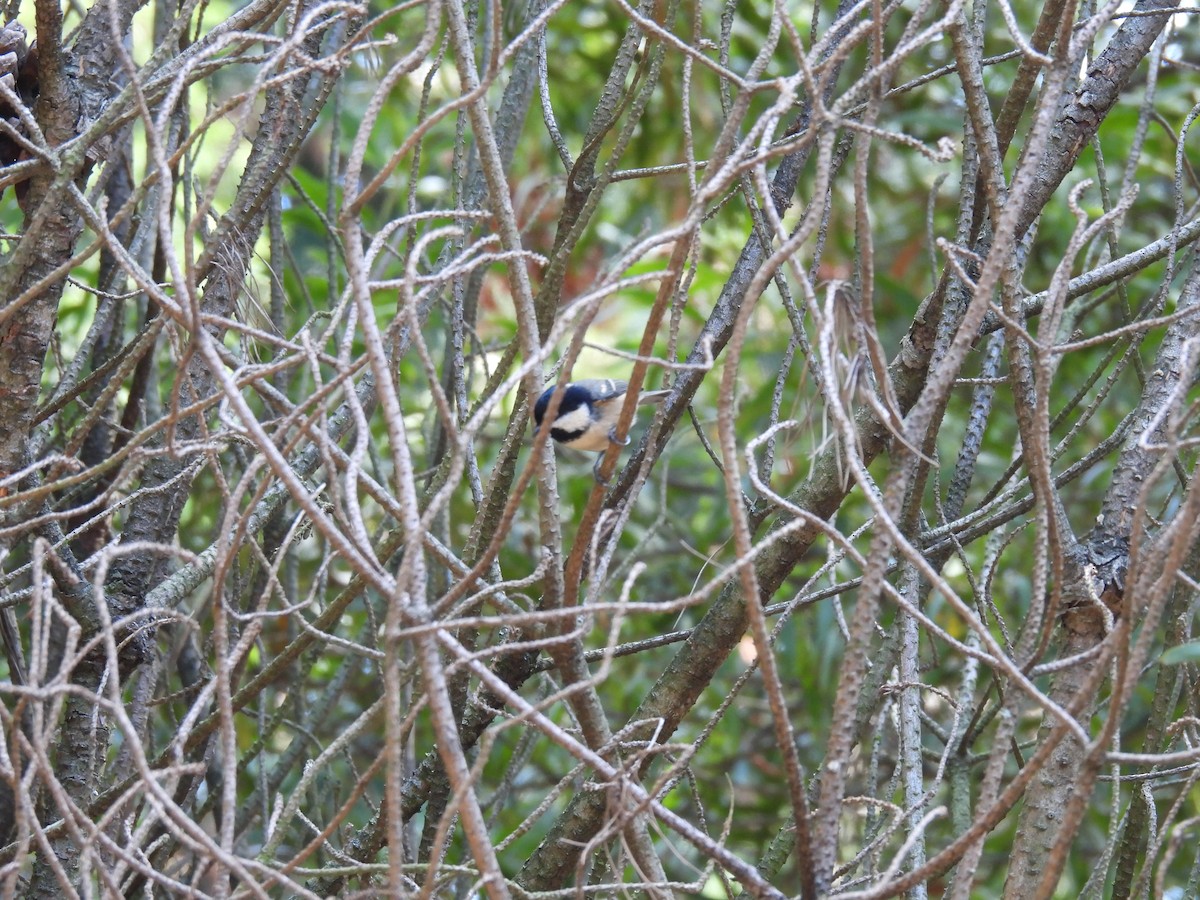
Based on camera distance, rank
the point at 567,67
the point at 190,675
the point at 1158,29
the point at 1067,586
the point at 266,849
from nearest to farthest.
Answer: the point at 266,849 → the point at 1067,586 → the point at 1158,29 → the point at 190,675 → the point at 567,67

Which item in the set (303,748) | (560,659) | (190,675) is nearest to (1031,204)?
(560,659)

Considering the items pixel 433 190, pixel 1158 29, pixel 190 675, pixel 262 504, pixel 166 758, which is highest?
pixel 1158 29

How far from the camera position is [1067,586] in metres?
1.35

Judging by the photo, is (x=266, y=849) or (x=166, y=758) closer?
(x=266, y=849)

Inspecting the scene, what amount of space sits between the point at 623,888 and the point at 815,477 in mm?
603

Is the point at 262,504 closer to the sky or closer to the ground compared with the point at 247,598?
closer to the sky

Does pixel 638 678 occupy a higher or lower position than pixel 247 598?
lower

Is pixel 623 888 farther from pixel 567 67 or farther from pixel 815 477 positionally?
pixel 567 67

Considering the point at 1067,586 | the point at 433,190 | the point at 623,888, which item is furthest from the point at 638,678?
the point at 623,888

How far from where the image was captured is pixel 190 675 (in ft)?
7.51

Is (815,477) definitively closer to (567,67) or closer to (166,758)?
(166,758)

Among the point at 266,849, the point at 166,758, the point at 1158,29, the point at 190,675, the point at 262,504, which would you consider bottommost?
the point at 190,675

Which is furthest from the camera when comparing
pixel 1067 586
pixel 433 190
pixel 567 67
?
pixel 567 67

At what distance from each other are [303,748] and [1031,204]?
1.34 m
